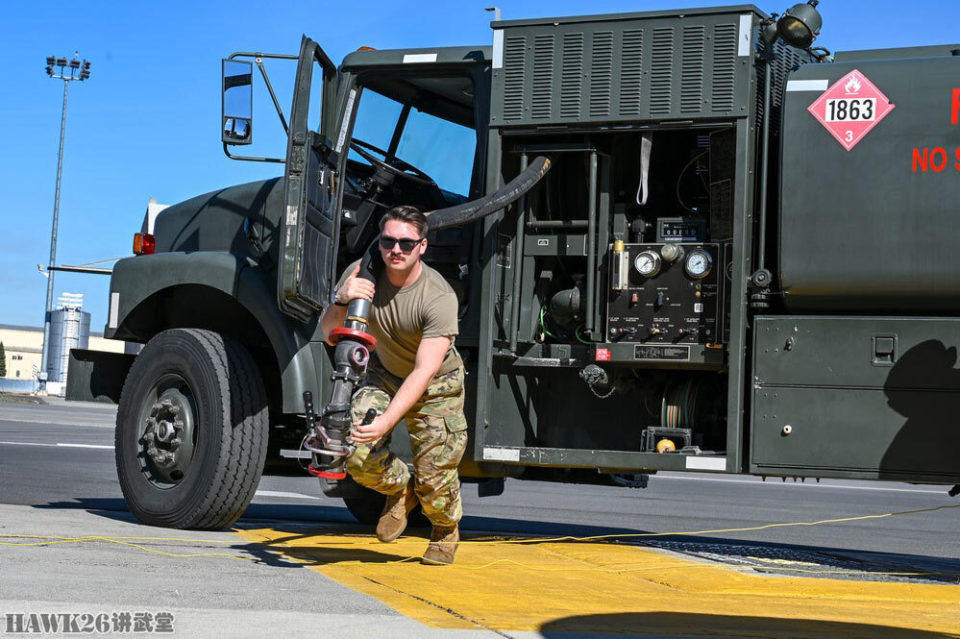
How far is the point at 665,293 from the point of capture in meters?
6.74

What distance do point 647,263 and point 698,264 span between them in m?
0.28

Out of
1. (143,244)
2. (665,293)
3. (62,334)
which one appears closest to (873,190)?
(665,293)

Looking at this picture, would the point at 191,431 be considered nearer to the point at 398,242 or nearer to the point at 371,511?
the point at 371,511

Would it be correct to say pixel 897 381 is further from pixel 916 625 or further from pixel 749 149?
pixel 916 625

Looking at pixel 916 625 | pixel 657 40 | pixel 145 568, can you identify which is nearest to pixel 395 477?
pixel 145 568

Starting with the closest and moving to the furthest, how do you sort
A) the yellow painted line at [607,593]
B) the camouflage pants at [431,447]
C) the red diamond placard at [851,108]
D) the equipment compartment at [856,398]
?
the yellow painted line at [607,593] < the camouflage pants at [431,447] < the equipment compartment at [856,398] < the red diamond placard at [851,108]

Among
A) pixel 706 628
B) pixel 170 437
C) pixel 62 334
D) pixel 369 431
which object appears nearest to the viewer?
pixel 706 628

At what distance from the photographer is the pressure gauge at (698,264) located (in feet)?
21.9

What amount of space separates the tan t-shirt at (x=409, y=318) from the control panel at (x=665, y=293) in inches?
50.6

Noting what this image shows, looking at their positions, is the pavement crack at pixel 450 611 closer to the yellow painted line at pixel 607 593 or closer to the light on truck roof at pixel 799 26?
the yellow painted line at pixel 607 593

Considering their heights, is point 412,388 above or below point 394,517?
above

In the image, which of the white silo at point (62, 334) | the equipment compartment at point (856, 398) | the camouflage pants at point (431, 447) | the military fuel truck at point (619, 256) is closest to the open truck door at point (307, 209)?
the military fuel truck at point (619, 256)

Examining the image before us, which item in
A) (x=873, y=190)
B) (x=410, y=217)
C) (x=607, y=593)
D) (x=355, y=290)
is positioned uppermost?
(x=873, y=190)

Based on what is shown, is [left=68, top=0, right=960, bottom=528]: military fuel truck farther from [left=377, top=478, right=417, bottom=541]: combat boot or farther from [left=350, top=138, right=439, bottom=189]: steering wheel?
[left=377, top=478, right=417, bottom=541]: combat boot
